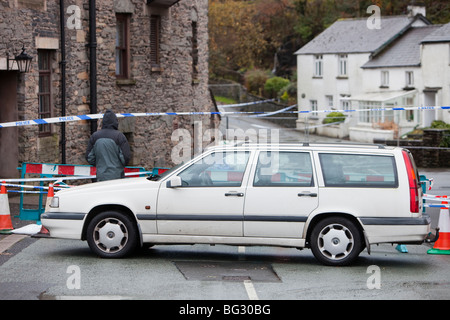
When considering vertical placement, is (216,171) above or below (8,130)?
below

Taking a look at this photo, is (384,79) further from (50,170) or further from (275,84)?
(50,170)

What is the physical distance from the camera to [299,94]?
58969 mm

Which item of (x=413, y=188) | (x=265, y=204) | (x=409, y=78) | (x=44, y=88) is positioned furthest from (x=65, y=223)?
(x=409, y=78)

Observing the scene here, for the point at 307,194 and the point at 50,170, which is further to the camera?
the point at 50,170

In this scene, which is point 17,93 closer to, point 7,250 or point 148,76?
point 148,76

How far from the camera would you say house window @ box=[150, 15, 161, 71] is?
22.8 meters

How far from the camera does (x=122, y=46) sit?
2144cm

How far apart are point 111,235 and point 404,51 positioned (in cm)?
4253

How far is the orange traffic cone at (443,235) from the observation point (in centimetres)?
1093

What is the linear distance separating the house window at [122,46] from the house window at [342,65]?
1355 inches

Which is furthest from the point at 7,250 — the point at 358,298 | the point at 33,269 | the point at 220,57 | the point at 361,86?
the point at 220,57

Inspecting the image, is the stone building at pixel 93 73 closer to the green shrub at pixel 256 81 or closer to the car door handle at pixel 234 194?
the car door handle at pixel 234 194

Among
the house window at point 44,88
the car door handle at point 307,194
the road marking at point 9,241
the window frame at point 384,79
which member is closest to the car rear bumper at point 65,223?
the road marking at point 9,241

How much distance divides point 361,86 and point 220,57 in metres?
18.5
